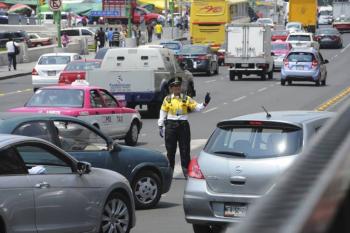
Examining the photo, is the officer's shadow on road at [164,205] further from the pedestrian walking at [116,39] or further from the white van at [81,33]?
the pedestrian walking at [116,39]

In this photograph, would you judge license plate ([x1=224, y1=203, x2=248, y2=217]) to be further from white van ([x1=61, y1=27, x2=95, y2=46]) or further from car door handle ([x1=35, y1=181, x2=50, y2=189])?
white van ([x1=61, y1=27, x2=95, y2=46])

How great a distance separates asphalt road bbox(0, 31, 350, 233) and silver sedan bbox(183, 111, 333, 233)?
1.20 metres

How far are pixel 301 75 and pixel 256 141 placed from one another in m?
31.6

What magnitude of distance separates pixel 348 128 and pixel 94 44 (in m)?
67.3

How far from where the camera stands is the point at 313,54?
40.4 metres

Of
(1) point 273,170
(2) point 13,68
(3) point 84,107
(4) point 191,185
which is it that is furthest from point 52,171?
(2) point 13,68

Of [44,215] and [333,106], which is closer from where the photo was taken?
[44,215]

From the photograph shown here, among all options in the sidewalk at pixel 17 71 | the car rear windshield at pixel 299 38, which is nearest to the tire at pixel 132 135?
the sidewalk at pixel 17 71

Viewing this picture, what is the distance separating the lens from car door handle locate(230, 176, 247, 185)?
30.0 feet

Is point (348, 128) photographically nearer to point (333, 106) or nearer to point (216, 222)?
point (216, 222)

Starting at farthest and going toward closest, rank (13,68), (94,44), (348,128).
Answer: (94,44) → (13,68) → (348,128)

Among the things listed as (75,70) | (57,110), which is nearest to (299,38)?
(75,70)

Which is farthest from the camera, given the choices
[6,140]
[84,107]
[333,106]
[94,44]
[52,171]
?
[94,44]

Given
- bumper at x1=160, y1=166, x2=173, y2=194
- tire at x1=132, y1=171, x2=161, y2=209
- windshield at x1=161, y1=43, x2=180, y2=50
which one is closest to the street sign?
windshield at x1=161, y1=43, x2=180, y2=50
